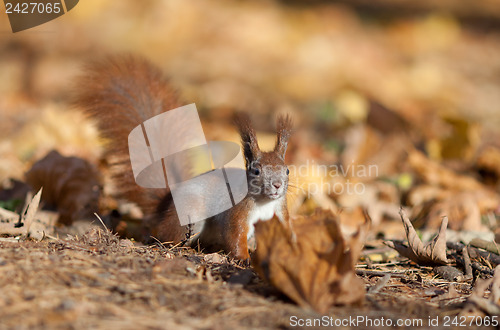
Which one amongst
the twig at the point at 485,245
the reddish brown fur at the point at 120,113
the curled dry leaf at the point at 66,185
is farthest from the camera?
the curled dry leaf at the point at 66,185

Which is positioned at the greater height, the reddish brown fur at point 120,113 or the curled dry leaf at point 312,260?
the reddish brown fur at point 120,113

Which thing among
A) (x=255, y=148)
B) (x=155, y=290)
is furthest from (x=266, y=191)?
(x=155, y=290)

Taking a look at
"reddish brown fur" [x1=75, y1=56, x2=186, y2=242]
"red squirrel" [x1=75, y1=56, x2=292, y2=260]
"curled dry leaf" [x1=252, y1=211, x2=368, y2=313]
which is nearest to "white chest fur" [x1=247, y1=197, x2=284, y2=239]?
"red squirrel" [x1=75, y1=56, x2=292, y2=260]

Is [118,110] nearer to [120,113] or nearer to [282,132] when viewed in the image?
[120,113]

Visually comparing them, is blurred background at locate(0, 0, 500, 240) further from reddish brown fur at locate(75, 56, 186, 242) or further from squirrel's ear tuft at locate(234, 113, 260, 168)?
squirrel's ear tuft at locate(234, 113, 260, 168)

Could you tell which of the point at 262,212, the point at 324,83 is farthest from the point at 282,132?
the point at 324,83

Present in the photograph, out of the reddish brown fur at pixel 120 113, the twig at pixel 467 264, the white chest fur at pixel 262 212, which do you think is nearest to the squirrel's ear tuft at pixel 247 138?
the white chest fur at pixel 262 212

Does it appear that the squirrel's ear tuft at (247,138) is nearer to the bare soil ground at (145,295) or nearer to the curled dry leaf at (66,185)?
the bare soil ground at (145,295)
